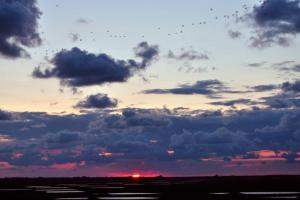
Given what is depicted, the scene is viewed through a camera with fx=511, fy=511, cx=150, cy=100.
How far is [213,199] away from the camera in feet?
225

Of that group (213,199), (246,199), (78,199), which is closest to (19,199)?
(78,199)

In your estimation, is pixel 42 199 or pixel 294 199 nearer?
pixel 294 199

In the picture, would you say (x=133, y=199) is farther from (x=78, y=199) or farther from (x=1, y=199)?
(x=1, y=199)

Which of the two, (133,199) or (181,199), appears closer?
(181,199)

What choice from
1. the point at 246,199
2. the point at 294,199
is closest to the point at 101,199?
the point at 246,199

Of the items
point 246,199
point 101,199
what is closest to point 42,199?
point 101,199

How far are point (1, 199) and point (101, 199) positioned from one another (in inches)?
543

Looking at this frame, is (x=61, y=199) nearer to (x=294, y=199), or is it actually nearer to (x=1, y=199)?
(x=1, y=199)

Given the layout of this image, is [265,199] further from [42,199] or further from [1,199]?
[1,199]

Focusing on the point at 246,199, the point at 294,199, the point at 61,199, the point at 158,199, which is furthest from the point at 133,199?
the point at 294,199

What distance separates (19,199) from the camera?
70.3 meters

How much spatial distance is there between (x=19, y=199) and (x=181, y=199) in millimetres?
22313

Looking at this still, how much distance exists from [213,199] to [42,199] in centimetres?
2364

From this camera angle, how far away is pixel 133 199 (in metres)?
71.9
